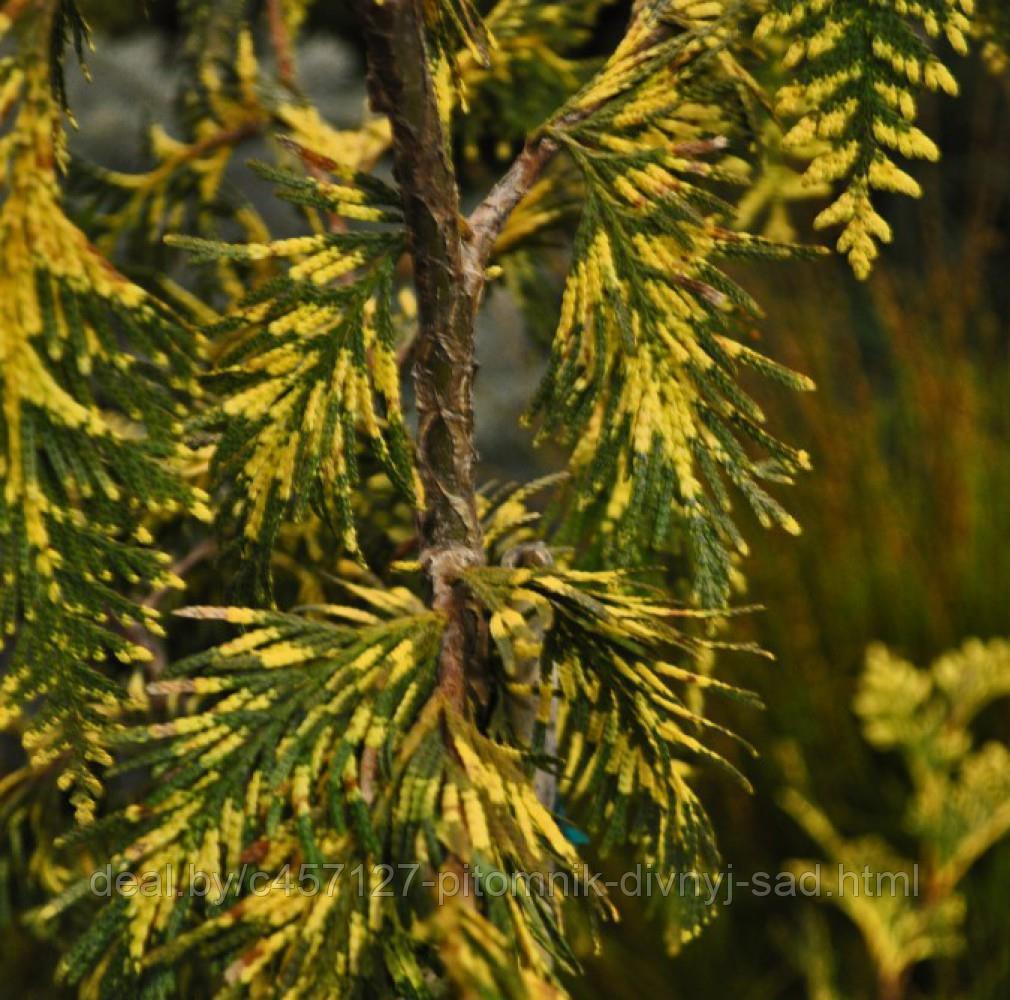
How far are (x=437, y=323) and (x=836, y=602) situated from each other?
150 centimetres

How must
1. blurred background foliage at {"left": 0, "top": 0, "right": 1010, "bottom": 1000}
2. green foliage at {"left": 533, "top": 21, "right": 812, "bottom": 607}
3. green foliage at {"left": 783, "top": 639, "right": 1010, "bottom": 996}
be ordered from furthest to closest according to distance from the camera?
1. blurred background foliage at {"left": 0, "top": 0, "right": 1010, "bottom": 1000}
2. green foliage at {"left": 783, "top": 639, "right": 1010, "bottom": 996}
3. green foliage at {"left": 533, "top": 21, "right": 812, "bottom": 607}

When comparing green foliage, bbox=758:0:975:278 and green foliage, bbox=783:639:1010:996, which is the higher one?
green foliage, bbox=758:0:975:278

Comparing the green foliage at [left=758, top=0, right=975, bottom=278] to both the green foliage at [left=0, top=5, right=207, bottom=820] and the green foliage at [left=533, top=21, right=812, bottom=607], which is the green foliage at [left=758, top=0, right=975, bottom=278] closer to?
the green foliage at [left=533, top=21, right=812, bottom=607]

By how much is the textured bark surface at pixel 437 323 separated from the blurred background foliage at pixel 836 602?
22.1 inches

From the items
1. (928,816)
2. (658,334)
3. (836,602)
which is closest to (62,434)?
(658,334)

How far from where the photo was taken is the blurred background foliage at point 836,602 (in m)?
1.68

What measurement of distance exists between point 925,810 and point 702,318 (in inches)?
36.8

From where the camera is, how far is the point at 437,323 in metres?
0.58

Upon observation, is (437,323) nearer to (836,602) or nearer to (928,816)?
(928,816)

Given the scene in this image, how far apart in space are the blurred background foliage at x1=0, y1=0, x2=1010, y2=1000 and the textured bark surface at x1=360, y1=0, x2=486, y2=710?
0.56m

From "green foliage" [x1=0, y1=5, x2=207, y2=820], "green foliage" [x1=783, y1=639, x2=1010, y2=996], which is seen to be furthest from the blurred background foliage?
"green foliage" [x1=0, y1=5, x2=207, y2=820]

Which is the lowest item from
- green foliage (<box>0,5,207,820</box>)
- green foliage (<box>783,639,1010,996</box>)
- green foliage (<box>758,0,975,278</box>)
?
green foliage (<box>783,639,1010,996</box>)

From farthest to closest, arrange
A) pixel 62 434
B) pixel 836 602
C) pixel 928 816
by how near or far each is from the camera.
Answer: pixel 836 602, pixel 928 816, pixel 62 434

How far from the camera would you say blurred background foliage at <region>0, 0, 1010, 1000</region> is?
168 cm
